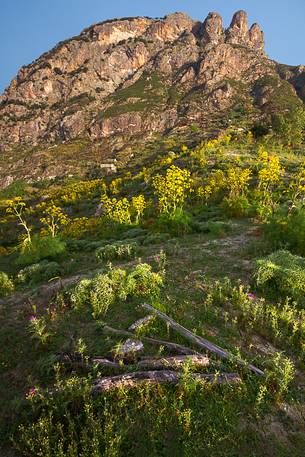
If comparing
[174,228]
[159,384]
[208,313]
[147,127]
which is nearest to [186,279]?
[208,313]

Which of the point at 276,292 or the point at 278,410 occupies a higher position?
the point at 276,292

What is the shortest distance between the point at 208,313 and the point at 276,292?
245 cm

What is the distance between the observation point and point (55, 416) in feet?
16.3

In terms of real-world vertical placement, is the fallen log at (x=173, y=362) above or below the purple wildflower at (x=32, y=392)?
above

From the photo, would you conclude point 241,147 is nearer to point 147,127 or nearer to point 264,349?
point 264,349

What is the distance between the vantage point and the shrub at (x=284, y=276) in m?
8.65

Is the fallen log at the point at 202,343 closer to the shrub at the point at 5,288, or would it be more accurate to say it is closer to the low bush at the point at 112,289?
the low bush at the point at 112,289

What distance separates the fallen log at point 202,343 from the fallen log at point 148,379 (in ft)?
1.19

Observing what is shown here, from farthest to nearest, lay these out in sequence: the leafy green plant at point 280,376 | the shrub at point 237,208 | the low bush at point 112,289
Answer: the shrub at point 237,208 → the low bush at point 112,289 → the leafy green plant at point 280,376

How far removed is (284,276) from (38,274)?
961cm

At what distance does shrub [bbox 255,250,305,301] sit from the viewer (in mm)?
8648

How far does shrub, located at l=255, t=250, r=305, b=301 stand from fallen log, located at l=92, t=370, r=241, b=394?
4044 millimetres

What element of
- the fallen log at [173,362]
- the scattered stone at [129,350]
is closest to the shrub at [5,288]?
the scattered stone at [129,350]

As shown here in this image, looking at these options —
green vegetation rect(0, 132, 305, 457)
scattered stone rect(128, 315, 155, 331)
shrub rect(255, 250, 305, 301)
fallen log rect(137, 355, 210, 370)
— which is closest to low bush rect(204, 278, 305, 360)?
green vegetation rect(0, 132, 305, 457)
